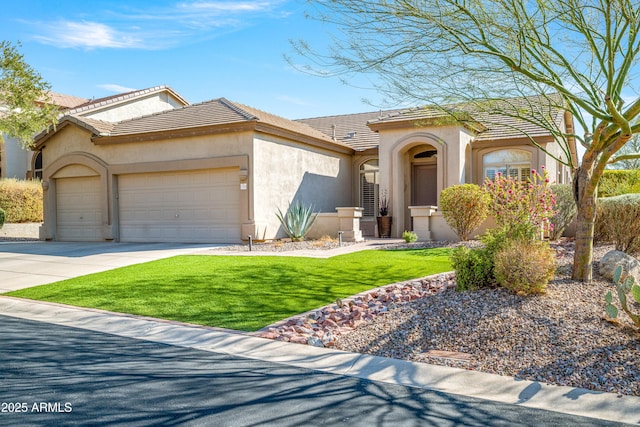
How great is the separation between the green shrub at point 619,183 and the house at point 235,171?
2.10m

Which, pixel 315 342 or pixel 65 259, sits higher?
pixel 65 259

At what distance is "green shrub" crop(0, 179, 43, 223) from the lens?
24109mm

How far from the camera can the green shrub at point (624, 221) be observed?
32.8 feet

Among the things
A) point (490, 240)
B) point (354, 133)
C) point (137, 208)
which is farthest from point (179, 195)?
point (490, 240)

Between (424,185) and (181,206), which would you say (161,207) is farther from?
(424,185)

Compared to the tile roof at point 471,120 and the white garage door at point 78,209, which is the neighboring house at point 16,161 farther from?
the tile roof at point 471,120

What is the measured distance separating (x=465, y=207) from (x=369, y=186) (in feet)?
26.6

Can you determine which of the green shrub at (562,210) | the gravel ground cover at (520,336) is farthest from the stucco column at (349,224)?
the gravel ground cover at (520,336)

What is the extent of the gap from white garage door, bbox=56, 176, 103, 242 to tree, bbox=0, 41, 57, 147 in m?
2.70

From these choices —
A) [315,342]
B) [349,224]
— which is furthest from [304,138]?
[315,342]

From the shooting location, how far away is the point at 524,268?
6621 mm

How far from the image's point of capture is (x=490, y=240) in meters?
7.91

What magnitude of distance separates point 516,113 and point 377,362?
4.84 metres

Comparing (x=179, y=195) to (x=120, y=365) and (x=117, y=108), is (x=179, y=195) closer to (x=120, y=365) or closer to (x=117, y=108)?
(x=117, y=108)
